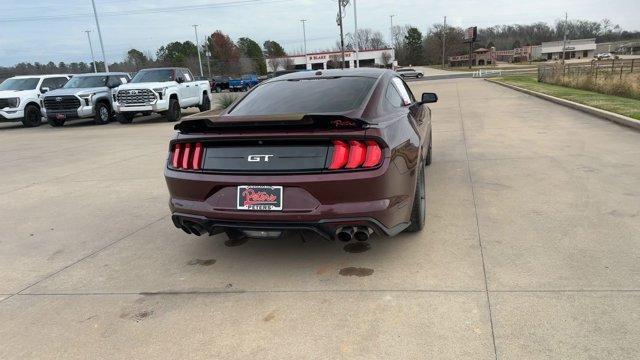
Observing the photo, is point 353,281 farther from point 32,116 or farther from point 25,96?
point 32,116

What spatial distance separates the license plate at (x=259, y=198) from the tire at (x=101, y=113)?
1627 cm

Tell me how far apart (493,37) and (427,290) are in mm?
174899

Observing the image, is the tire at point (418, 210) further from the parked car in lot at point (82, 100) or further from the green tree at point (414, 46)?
the green tree at point (414, 46)

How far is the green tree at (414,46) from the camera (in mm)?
121500

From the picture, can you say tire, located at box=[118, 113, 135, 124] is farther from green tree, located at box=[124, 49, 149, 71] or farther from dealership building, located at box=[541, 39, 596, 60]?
dealership building, located at box=[541, 39, 596, 60]

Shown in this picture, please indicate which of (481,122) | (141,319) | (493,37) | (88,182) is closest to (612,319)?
(141,319)

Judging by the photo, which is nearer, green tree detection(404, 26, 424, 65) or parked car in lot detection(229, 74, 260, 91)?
parked car in lot detection(229, 74, 260, 91)

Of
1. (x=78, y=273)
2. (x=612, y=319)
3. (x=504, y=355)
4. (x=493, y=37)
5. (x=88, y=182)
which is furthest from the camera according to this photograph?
(x=493, y=37)

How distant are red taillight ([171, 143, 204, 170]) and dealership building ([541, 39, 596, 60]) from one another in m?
132

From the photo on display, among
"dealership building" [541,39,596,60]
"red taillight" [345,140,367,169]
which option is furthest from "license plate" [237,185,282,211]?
"dealership building" [541,39,596,60]

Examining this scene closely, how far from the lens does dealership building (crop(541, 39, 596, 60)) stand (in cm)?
12006

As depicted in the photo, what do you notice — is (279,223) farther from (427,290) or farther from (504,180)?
(504,180)

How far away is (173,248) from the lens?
14.7 feet

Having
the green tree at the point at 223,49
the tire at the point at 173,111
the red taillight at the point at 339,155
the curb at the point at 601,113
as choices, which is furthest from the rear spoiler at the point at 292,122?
the green tree at the point at 223,49
